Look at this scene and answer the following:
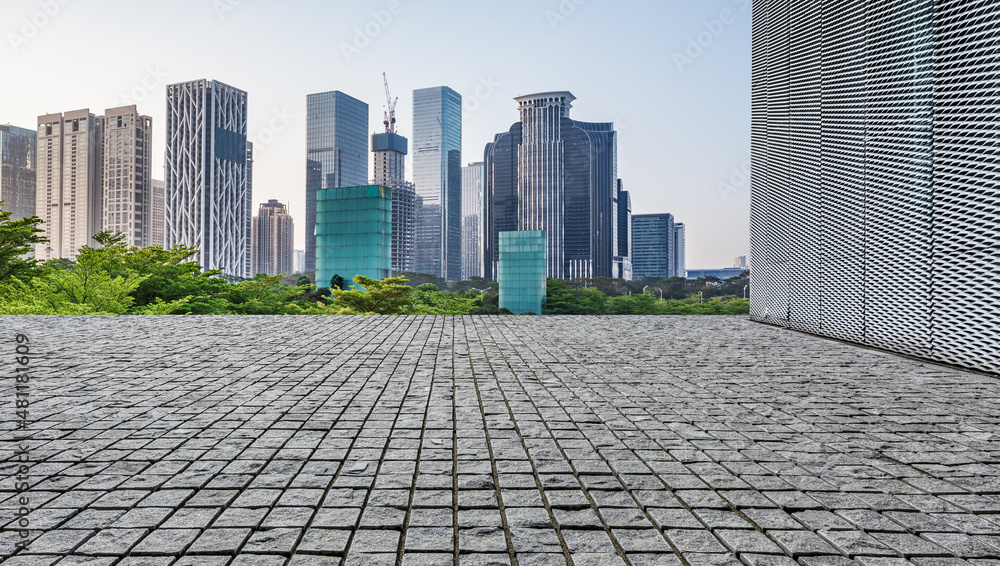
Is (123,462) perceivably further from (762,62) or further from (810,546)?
(762,62)

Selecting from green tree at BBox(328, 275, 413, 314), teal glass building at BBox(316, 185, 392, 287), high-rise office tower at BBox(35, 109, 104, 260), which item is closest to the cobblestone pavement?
green tree at BBox(328, 275, 413, 314)

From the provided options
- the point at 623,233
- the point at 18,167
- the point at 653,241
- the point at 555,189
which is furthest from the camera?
the point at 653,241

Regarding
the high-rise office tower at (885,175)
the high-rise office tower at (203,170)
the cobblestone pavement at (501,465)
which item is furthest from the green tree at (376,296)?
the high-rise office tower at (203,170)

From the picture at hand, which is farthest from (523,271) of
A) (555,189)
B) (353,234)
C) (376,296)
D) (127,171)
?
(555,189)

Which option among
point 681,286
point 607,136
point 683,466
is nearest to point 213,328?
point 683,466

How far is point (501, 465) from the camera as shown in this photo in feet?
10.2

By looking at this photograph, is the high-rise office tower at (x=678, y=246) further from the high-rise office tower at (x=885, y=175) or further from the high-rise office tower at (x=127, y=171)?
the high-rise office tower at (x=885, y=175)

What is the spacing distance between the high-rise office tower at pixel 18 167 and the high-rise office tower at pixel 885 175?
77257mm

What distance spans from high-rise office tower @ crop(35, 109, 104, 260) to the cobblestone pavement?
8800cm

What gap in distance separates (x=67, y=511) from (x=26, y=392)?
3.35m

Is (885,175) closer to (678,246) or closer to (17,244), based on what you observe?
(17,244)

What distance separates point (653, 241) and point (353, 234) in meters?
156

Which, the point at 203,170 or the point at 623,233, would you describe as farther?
the point at 623,233

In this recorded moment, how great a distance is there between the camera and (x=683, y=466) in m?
3.14
